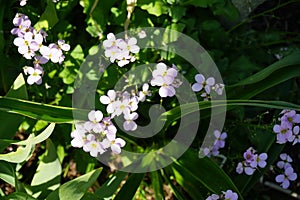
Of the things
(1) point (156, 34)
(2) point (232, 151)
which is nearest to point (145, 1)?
(1) point (156, 34)

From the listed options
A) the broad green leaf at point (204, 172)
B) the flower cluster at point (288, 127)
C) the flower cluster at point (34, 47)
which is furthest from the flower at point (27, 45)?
the flower cluster at point (288, 127)

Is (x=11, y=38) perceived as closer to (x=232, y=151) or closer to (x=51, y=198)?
(x=51, y=198)

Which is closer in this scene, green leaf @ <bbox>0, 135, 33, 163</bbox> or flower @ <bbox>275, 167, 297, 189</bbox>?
green leaf @ <bbox>0, 135, 33, 163</bbox>

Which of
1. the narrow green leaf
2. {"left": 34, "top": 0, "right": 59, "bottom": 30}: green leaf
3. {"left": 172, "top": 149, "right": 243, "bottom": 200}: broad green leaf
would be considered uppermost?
{"left": 34, "top": 0, "right": 59, "bottom": 30}: green leaf

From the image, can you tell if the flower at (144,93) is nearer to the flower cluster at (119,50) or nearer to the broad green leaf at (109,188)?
the flower cluster at (119,50)

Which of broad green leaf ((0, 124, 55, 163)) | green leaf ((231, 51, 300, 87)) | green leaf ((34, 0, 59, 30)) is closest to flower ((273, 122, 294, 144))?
green leaf ((231, 51, 300, 87))

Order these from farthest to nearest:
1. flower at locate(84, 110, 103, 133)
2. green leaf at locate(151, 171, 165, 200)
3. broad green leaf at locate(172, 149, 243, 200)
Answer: green leaf at locate(151, 171, 165, 200), broad green leaf at locate(172, 149, 243, 200), flower at locate(84, 110, 103, 133)

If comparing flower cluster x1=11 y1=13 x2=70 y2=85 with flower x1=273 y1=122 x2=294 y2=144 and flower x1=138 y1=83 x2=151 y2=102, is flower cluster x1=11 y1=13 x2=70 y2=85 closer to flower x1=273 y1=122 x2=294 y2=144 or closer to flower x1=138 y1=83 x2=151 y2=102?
flower x1=138 y1=83 x2=151 y2=102

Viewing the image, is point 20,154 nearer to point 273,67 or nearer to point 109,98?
point 109,98
